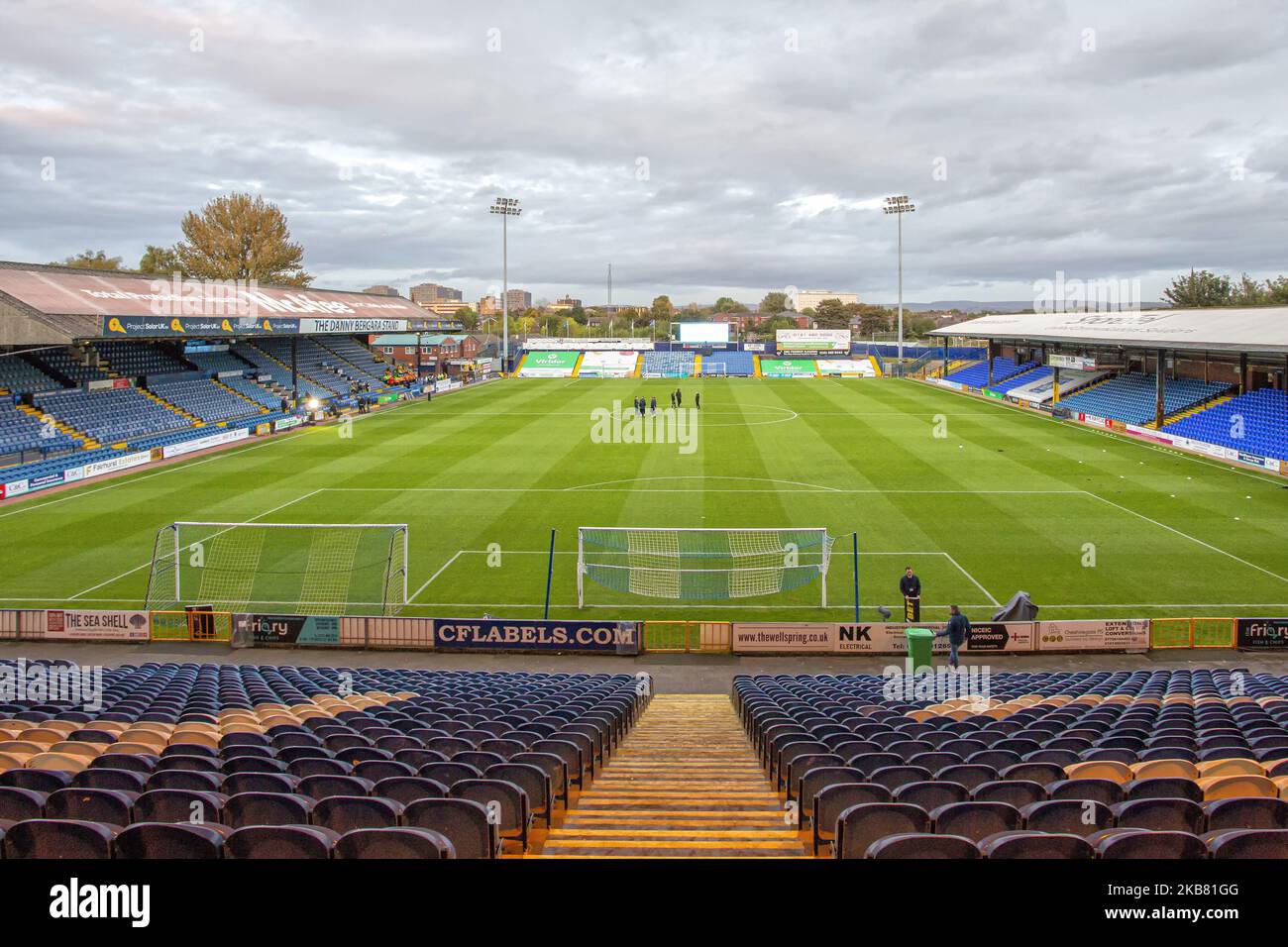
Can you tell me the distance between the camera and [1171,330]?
51.8 m

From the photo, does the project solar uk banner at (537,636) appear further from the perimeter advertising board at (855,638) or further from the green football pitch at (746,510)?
the perimeter advertising board at (855,638)

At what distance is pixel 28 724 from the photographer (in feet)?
34.2

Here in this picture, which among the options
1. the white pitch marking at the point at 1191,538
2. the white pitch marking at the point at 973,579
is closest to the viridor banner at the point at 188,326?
the white pitch marking at the point at 973,579

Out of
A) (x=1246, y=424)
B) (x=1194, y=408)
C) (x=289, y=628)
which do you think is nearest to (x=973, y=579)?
(x=289, y=628)

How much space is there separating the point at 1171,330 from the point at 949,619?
4098 centimetres

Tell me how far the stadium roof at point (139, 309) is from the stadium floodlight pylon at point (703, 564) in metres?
26.7

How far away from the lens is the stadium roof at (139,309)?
38.2m

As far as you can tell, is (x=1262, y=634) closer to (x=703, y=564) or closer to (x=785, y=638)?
(x=785, y=638)

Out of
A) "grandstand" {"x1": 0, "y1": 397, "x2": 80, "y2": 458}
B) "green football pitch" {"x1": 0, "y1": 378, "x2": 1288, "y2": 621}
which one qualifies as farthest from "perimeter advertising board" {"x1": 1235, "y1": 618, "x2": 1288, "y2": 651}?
"grandstand" {"x1": 0, "y1": 397, "x2": 80, "y2": 458}

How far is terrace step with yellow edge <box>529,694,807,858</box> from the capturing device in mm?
7508

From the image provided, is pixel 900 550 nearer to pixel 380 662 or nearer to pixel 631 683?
pixel 631 683

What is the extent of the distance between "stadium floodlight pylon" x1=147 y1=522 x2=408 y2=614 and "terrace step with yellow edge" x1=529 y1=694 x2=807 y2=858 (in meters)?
11.3
